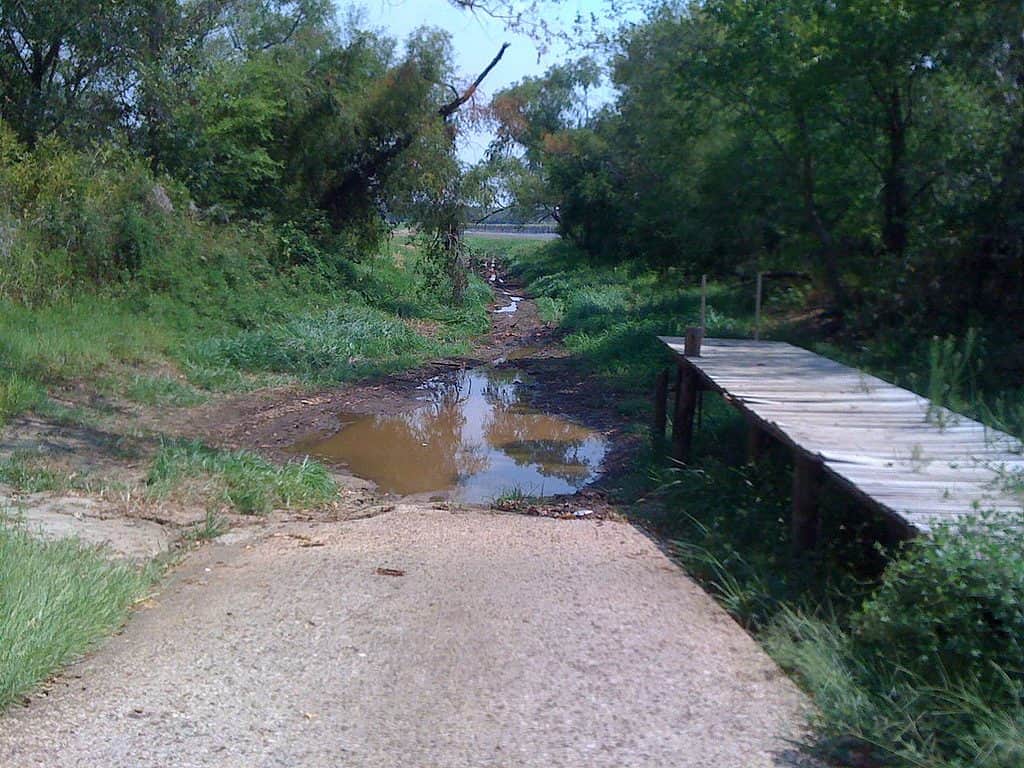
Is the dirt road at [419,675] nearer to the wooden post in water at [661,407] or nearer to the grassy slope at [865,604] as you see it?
the grassy slope at [865,604]

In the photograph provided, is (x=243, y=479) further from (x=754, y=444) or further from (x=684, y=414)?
(x=754, y=444)

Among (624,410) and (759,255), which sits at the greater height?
(759,255)

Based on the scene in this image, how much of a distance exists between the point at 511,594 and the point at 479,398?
1031 cm

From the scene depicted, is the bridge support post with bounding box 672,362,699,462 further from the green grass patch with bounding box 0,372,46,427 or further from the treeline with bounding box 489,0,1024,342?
the green grass patch with bounding box 0,372,46,427

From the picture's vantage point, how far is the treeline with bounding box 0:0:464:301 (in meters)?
17.5

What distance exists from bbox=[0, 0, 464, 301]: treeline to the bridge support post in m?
9.54

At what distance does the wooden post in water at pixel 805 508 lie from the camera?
703cm

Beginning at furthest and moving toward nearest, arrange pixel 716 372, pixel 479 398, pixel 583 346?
1. pixel 583 346
2. pixel 479 398
3. pixel 716 372

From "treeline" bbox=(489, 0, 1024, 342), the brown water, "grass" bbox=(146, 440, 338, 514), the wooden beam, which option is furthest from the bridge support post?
"treeline" bbox=(489, 0, 1024, 342)

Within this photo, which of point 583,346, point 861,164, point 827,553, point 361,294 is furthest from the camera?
point 361,294

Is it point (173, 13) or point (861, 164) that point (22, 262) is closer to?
point (173, 13)

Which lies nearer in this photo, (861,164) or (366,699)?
(366,699)

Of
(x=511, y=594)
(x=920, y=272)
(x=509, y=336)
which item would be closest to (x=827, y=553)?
(x=511, y=594)

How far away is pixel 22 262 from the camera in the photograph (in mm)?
15719
